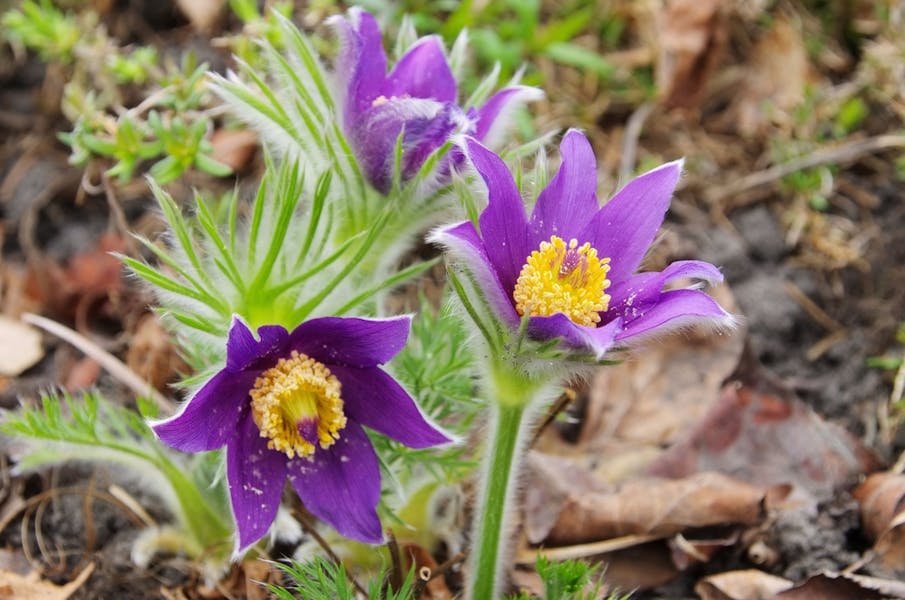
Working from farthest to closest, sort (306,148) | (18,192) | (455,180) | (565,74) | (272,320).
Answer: (565,74), (18,192), (306,148), (272,320), (455,180)

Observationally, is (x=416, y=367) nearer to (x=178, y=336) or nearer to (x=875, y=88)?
(x=178, y=336)

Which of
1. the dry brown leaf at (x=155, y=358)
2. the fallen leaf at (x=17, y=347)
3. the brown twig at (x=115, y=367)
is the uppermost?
the brown twig at (x=115, y=367)

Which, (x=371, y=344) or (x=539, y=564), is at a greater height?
(x=371, y=344)

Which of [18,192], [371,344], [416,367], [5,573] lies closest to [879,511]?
[416,367]

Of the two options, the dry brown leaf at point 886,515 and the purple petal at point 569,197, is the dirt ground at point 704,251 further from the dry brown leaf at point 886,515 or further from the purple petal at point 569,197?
the purple petal at point 569,197

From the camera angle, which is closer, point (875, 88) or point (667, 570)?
point (667, 570)

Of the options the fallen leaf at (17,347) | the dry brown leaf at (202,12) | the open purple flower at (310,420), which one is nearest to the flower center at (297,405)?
the open purple flower at (310,420)

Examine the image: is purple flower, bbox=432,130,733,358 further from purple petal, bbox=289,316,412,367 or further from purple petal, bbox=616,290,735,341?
purple petal, bbox=289,316,412,367
